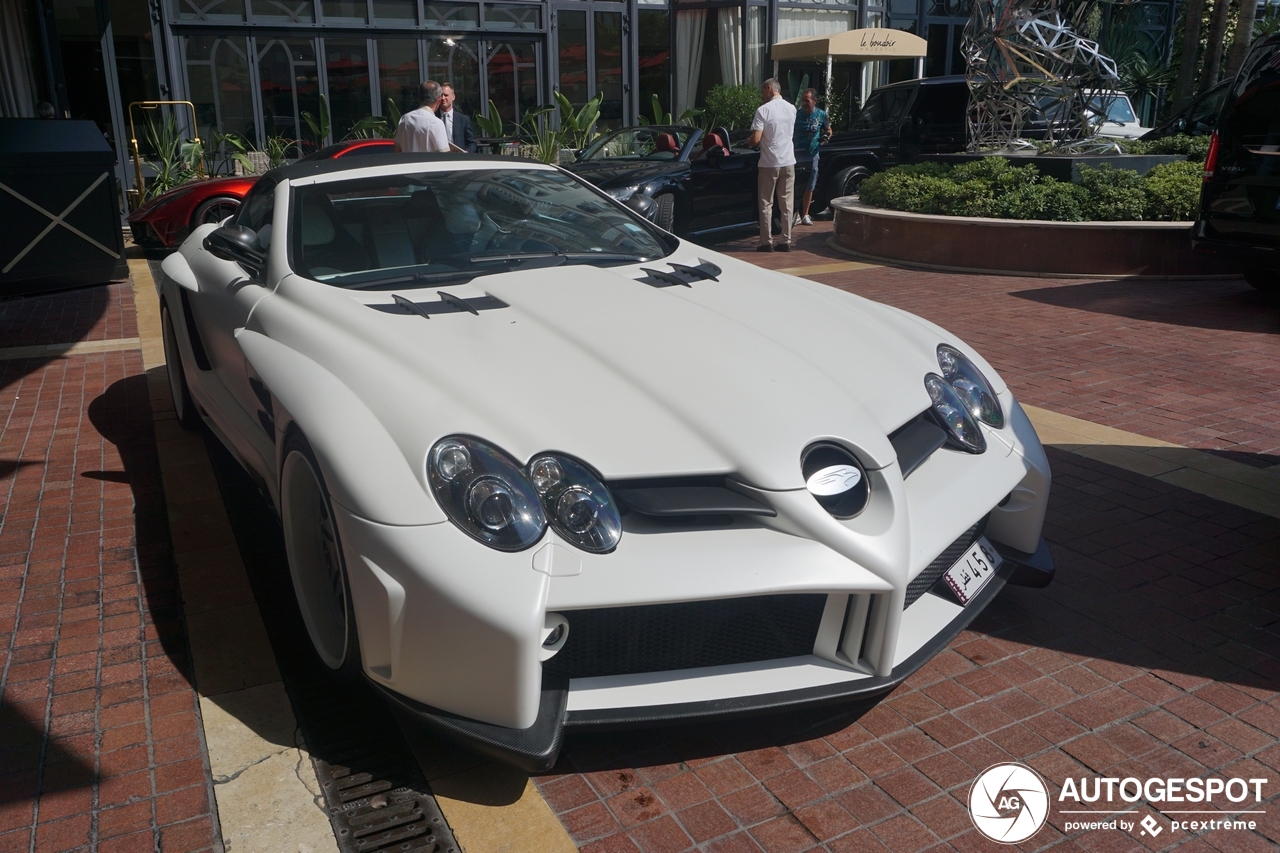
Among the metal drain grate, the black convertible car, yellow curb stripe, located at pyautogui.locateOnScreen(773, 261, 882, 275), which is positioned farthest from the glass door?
the metal drain grate

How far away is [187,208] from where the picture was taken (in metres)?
11.1

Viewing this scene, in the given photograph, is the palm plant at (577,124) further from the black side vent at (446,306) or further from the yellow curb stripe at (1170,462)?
the black side vent at (446,306)

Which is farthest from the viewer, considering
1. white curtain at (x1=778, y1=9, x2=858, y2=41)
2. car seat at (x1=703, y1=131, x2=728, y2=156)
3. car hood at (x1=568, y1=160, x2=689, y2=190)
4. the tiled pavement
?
white curtain at (x1=778, y1=9, x2=858, y2=41)

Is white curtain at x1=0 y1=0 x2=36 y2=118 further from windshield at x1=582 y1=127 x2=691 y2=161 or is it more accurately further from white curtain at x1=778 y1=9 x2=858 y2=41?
white curtain at x1=778 y1=9 x2=858 y2=41

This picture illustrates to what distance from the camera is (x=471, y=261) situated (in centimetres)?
394

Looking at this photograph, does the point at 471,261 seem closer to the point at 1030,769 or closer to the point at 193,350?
the point at 193,350

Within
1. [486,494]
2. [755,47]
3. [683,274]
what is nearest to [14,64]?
[755,47]

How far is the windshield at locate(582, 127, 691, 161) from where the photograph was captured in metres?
12.1

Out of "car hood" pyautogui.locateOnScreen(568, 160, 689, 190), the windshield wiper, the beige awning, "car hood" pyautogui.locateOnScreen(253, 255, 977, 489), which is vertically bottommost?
"car hood" pyautogui.locateOnScreen(568, 160, 689, 190)

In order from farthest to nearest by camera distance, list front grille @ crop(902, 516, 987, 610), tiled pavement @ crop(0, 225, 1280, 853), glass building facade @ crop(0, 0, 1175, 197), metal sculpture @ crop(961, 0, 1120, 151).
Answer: glass building facade @ crop(0, 0, 1175, 197), metal sculpture @ crop(961, 0, 1120, 151), front grille @ crop(902, 516, 987, 610), tiled pavement @ crop(0, 225, 1280, 853)

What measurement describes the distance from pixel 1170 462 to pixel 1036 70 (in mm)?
7506

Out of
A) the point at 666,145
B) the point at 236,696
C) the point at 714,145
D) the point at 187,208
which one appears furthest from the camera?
the point at 666,145

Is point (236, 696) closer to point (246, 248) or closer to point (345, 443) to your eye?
point (345, 443)

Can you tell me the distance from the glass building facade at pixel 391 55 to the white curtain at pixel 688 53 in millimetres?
26
